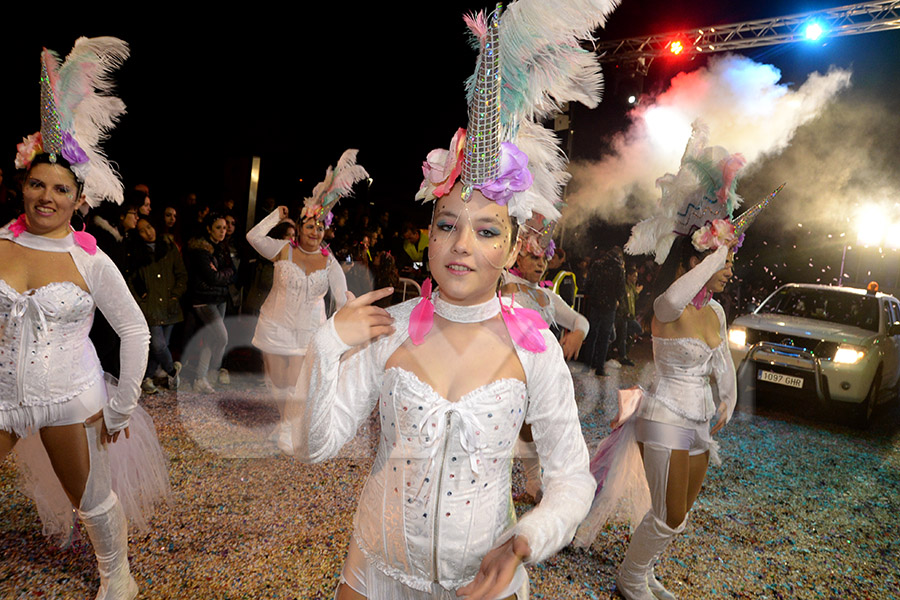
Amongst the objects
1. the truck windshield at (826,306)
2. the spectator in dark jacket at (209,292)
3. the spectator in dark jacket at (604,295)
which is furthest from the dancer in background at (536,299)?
the truck windshield at (826,306)

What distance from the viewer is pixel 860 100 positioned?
45.7 ft

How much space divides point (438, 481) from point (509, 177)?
918mm

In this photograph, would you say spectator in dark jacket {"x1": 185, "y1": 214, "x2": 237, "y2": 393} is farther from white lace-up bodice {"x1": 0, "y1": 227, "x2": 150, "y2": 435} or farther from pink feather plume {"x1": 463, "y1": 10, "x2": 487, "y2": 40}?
pink feather plume {"x1": 463, "y1": 10, "x2": 487, "y2": 40}

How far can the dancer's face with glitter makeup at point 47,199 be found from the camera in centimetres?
255

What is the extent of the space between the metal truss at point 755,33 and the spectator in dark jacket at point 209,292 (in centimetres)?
936

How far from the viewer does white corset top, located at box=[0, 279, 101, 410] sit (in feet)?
8.09

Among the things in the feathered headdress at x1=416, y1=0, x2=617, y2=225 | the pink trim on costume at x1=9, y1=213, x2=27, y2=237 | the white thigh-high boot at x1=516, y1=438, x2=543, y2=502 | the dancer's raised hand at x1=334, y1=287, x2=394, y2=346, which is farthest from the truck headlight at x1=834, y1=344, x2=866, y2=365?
the pink trim on costume at x1=9, y1=213, x2=27, y2=237

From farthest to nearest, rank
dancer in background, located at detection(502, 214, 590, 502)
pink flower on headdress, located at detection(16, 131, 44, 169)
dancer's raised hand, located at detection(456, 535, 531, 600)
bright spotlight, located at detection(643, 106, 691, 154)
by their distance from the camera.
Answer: bright spotlight, located at detection(643, 106, 691, 154) → dancer in background, located at detection(502, 214, 590, 502) → pink flower on headdress, located at detection(16, 131, 44, 169) → dancer's raised hand, located at detection(456, 535, 531, 600)

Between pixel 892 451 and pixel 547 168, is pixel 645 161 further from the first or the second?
pixel 547 168

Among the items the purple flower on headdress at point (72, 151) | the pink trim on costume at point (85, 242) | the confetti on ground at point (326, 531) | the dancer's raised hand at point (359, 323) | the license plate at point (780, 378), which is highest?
the purple flower on headdress at point (72, 151)

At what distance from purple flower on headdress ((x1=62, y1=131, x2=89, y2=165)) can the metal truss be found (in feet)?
37.7

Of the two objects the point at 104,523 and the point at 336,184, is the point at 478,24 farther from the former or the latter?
the point at 336,184

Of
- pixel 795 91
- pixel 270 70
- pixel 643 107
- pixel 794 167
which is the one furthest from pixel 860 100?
pixel 270 70

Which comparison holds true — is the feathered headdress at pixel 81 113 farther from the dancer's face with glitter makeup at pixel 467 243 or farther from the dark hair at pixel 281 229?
the dark hair at pixel 281 229
